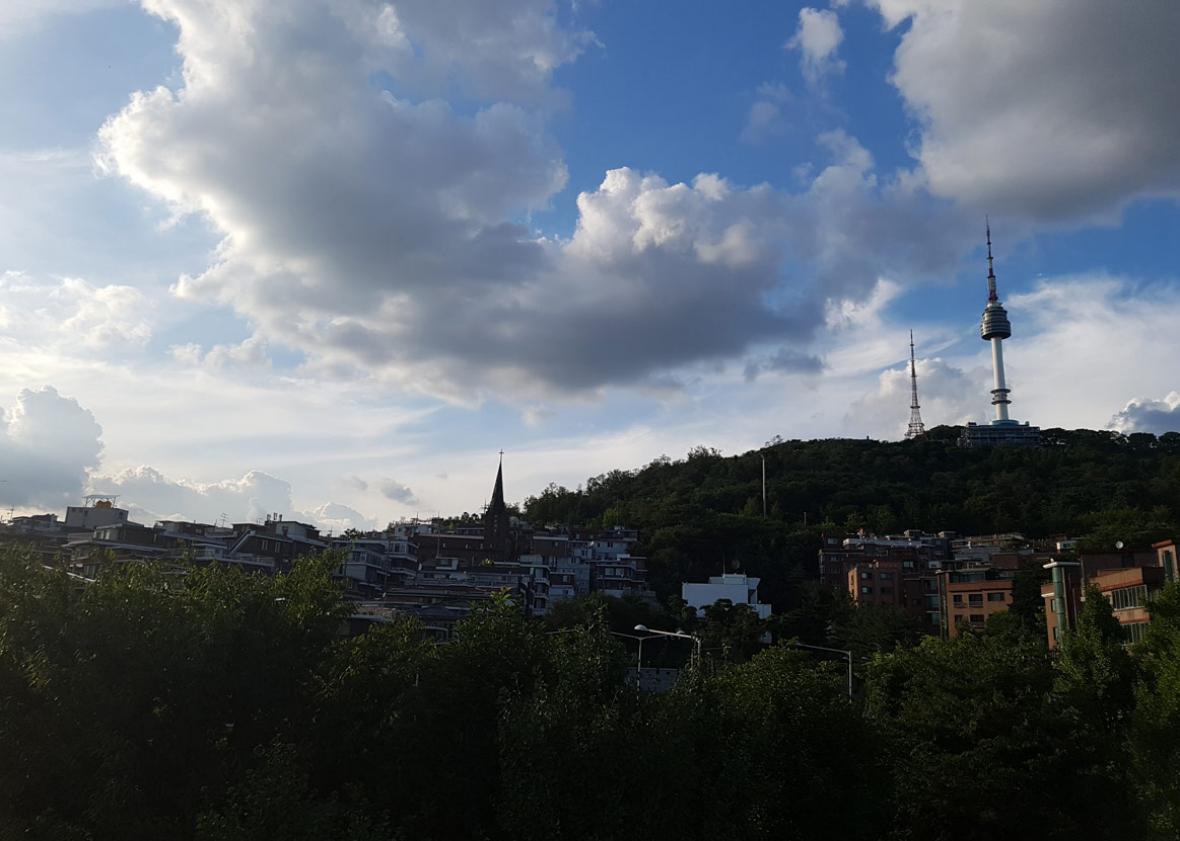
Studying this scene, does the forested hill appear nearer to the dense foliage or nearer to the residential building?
the residential building

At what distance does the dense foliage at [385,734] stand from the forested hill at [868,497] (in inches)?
2331

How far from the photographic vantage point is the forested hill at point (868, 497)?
9906cm

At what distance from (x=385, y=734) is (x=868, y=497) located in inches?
4451

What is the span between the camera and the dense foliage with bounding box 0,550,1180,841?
13500 millimetres

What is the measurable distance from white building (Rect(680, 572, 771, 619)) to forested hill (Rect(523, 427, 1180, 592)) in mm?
5562

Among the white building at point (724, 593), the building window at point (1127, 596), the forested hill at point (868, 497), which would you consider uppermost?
the forested hill at point (868, 497)

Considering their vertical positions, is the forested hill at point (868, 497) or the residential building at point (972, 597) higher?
the forested hill at point (868, 497)

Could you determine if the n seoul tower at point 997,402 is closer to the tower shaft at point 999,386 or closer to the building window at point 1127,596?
the tower shaft at point 999,386

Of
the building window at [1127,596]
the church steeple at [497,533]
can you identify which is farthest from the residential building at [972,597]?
the church steeple at [497,533]

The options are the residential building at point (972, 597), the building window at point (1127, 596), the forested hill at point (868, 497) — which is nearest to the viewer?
the building window at point (1127, 596)

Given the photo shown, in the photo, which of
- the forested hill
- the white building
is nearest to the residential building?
the forested hill

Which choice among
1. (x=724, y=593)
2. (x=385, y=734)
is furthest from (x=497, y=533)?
(x=385, y=734)

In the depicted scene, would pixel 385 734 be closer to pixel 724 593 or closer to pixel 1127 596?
pixel 1127 596

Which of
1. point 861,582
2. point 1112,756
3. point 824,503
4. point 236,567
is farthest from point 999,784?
point 824,503
